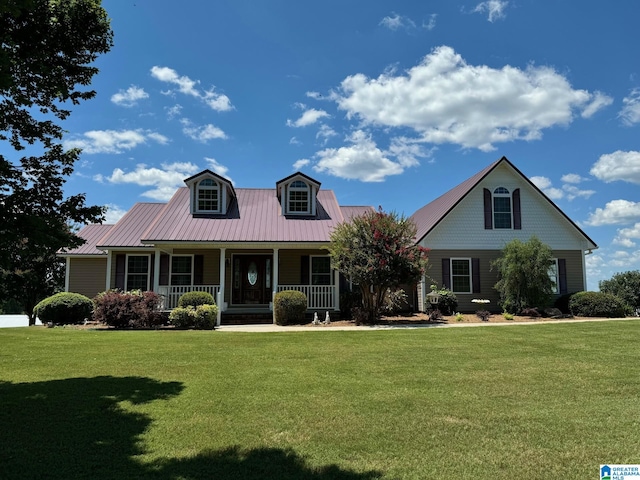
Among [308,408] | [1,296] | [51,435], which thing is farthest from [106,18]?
[308,408]

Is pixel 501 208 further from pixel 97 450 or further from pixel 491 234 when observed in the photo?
pixel 97 450

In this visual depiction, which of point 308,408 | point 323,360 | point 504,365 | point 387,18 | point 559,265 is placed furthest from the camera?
point 559,265

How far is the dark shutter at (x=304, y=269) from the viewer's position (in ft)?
63.5

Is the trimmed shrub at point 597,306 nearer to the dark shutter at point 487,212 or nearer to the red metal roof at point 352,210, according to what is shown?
the dark shutter at point 487,212

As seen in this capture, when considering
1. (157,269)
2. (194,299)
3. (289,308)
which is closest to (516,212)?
(289,308)

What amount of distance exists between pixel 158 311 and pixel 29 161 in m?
10.6

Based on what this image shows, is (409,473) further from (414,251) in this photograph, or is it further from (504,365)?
(414,251)

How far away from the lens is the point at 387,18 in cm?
1269

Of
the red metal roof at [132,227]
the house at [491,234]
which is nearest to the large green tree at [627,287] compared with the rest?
the house at [491,234]

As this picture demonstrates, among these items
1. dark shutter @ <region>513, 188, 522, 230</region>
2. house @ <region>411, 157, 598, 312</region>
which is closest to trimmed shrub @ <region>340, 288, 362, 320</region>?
house @ <region>411, 157, 598, 312</region>

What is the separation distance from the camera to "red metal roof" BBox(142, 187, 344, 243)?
1725 centimetres

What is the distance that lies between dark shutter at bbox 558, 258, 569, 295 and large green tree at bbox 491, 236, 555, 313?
5.68 ft

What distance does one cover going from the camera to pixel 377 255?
15367mm

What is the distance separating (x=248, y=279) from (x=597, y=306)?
50.1 ft
